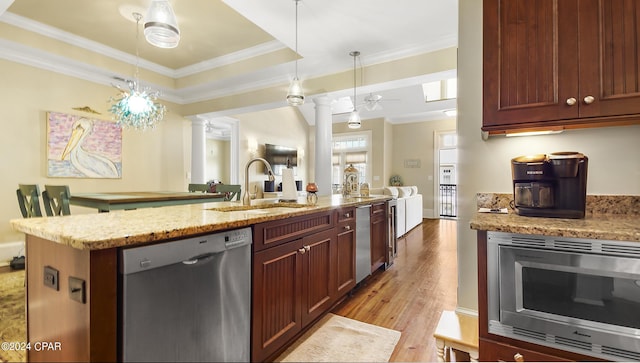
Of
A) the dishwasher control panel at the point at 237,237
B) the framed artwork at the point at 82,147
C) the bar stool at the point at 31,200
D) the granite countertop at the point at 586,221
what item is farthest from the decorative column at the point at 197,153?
the granite countertop at the point at 586,221

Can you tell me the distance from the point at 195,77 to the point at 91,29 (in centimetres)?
152

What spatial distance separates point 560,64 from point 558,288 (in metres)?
1.05

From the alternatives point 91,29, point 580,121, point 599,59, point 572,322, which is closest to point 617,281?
point 572,322

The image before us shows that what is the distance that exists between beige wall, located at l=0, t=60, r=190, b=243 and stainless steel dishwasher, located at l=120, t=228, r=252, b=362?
4.21 meters

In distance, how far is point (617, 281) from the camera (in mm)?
1089

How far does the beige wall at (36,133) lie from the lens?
12.0ft

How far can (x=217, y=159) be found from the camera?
12086 millimetres

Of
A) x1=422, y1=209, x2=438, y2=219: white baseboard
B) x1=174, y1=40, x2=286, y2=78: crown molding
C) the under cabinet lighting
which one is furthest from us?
x1=422, y1=209, x2=438, y2=219: white baseboard

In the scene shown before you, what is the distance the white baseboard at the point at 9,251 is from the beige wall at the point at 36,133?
0.21 feet

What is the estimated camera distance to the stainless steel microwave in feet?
3.52

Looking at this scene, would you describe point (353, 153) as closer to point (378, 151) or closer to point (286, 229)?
point (378, 151)

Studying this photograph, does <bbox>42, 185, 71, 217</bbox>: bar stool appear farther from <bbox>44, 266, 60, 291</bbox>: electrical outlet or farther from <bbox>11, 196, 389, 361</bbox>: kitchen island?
<bbox>44, 266, 60, 291</bbox>: electrical outlet

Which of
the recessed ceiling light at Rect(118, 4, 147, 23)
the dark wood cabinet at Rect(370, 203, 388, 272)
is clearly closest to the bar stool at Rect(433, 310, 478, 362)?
the dark wood cabinet at Rect(370, 203, 388, 272)

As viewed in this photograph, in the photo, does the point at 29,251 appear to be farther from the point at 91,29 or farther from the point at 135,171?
the point at 135,171
